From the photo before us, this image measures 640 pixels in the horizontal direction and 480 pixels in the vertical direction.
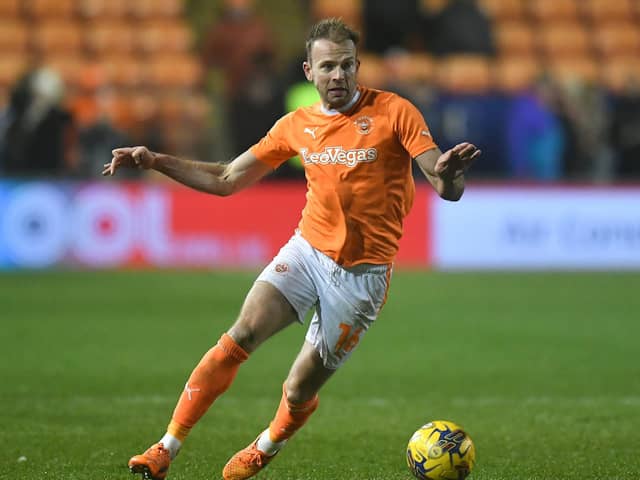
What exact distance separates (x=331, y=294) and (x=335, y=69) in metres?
1.08

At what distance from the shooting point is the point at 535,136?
16516 millimetres

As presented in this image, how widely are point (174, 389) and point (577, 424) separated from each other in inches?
112

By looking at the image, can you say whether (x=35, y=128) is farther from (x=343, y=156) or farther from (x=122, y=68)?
(x=343, y=156)

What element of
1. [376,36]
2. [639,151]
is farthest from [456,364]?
[376,36]

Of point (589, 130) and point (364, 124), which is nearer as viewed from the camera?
point (364, 124)

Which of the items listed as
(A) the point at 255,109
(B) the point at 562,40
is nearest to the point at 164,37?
(A) the point at 255,109

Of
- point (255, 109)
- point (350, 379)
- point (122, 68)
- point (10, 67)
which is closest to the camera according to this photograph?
point (350, 379)

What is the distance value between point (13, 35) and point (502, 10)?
864cm

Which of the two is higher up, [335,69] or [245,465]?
[335,69]

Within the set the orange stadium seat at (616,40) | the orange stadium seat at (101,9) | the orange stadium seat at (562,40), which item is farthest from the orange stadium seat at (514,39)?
the orange stadium seat at (101,9)

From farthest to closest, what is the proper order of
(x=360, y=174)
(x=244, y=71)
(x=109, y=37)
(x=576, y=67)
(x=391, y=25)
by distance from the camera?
(x=576, y=67) < (x=109, y=37) < (x=391, y=25) < (x=244, y=71) < (x=360, y=174)

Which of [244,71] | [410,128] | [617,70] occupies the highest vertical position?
[244,71]

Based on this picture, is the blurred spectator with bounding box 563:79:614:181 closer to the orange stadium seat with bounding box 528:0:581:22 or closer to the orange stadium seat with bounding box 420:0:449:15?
the orange stadium seat with bounding box 420:0:449:15

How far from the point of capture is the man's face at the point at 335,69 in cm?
564
